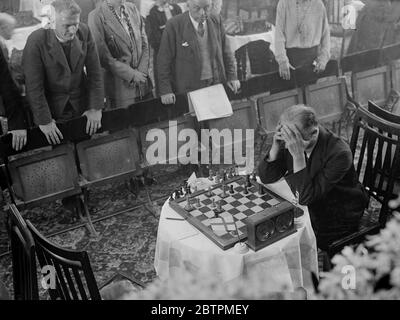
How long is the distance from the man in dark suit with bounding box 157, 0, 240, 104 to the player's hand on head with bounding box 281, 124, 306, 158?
83.1 inches

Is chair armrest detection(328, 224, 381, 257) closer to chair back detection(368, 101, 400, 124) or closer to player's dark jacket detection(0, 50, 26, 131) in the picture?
chair back detection(368, 101, 400, 124)

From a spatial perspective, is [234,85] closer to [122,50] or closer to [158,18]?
[158,18]

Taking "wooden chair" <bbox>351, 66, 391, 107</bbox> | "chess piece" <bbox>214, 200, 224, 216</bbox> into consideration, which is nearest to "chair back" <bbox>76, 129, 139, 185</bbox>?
"chess piece" <bbox>214, 200, 224, 216</bbox>

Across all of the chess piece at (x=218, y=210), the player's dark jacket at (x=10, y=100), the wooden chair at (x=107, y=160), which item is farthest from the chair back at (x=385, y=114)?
the player's dark jacket at (x=10, y=100)

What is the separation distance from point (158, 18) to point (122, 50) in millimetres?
485

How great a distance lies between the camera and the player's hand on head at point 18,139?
4340mm

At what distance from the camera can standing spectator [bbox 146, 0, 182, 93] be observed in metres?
4.76

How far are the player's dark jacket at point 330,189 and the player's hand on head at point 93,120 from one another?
2.15m

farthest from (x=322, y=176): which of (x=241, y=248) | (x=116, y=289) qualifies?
(x=116, y=289)

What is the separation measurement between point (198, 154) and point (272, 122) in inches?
36.8

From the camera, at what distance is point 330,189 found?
10.4 feet

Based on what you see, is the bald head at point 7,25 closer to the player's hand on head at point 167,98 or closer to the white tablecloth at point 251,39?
the player's hand on head at point 167,98
